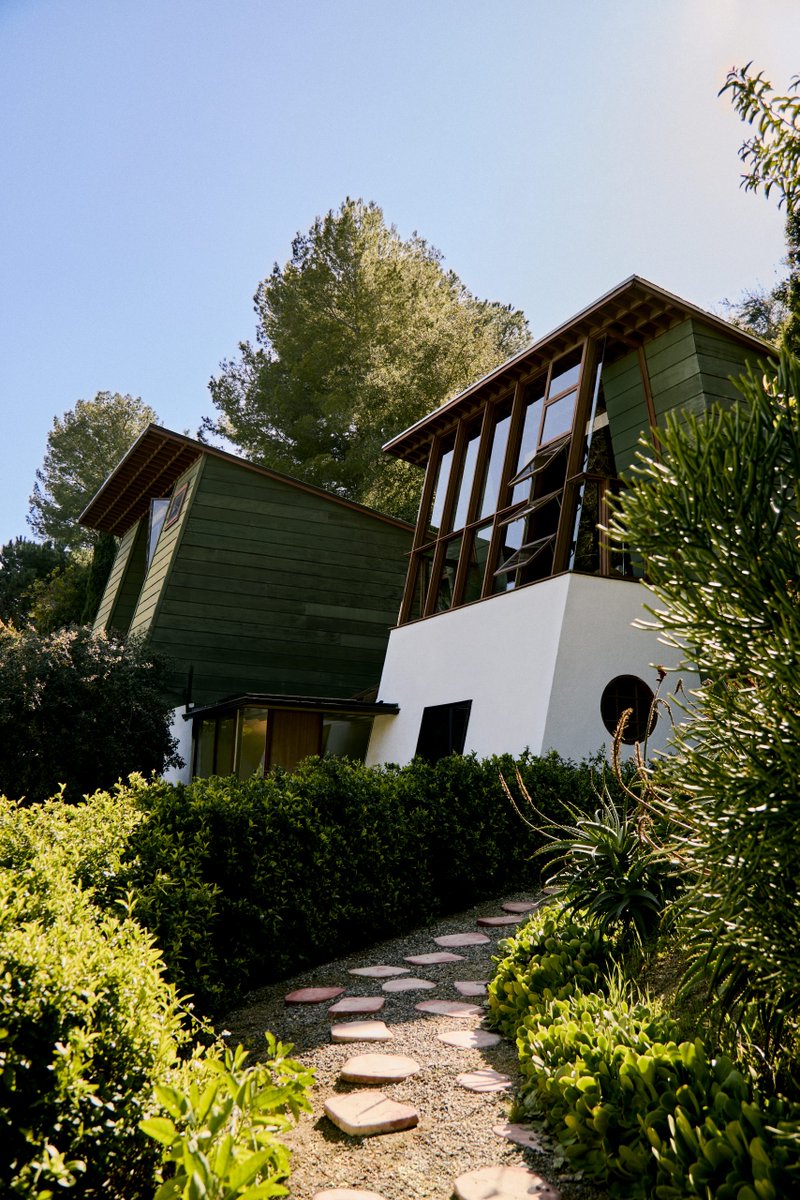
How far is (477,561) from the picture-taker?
13.3 metres

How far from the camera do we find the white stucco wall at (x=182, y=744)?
1514 centimetres

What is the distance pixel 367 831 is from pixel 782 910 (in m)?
4.37

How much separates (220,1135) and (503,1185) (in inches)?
37.7

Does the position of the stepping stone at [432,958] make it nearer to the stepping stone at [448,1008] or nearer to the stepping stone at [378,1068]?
the stepping stone at [448,1008]

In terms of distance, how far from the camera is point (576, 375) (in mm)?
11188

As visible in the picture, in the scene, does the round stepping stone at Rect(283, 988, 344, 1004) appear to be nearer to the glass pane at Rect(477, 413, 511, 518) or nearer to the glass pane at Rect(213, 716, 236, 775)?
the glass pane at Rect(477, 413, 511, 518)

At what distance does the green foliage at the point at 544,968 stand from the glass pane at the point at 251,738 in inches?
333

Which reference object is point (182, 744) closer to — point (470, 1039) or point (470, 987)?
point (470, 987)

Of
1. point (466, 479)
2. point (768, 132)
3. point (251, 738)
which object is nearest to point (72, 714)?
point (251, 738)

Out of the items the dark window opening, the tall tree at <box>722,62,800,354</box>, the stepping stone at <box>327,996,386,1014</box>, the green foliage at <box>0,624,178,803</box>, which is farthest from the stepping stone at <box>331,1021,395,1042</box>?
the green foliage at <box>0,624,178,803</box>

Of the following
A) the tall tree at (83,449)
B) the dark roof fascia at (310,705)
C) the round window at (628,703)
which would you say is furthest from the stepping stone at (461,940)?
the tall tree at (83,449)

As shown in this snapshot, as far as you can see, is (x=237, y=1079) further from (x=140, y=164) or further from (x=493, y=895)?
(x=140, y=164)

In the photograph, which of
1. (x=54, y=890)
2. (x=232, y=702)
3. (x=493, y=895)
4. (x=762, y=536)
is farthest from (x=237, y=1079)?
(x=232, y=702)

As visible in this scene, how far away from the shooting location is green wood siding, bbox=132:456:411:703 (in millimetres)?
15469
